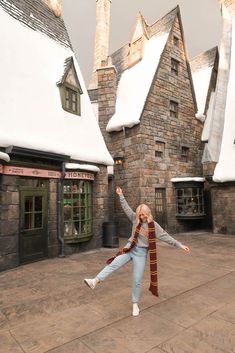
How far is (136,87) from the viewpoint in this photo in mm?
13344

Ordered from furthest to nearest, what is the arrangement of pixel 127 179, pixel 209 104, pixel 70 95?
pixel 209 104, pixel 127 179, pixel 70 95

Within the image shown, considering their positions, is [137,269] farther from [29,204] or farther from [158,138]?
[158,138]

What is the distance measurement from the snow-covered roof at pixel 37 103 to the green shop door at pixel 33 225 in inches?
52.6

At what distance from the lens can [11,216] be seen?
6.45 m

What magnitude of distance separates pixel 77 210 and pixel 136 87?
26.2 ft

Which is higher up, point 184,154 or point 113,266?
point 184,154

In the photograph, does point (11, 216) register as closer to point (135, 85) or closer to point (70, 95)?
point (70, 95)

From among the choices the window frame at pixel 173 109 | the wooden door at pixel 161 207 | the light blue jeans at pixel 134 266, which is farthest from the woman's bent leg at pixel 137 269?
the window frame at pixel 173 109

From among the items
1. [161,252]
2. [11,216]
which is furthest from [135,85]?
[11,216]

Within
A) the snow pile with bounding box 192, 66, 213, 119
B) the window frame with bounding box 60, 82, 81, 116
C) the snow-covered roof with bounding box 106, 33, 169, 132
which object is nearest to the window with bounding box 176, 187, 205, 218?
the snow-covered roof with bounding box 106, 33, 169, 132

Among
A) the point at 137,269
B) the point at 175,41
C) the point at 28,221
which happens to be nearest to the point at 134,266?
the point at 137,269

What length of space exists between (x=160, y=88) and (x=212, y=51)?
7.40 m

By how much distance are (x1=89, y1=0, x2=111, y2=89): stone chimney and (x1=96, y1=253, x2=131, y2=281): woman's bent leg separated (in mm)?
20718

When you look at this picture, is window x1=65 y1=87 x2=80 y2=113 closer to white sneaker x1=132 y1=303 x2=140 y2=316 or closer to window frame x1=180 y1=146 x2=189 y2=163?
window frame x1=180 y1=146 x2=189 y2=163
